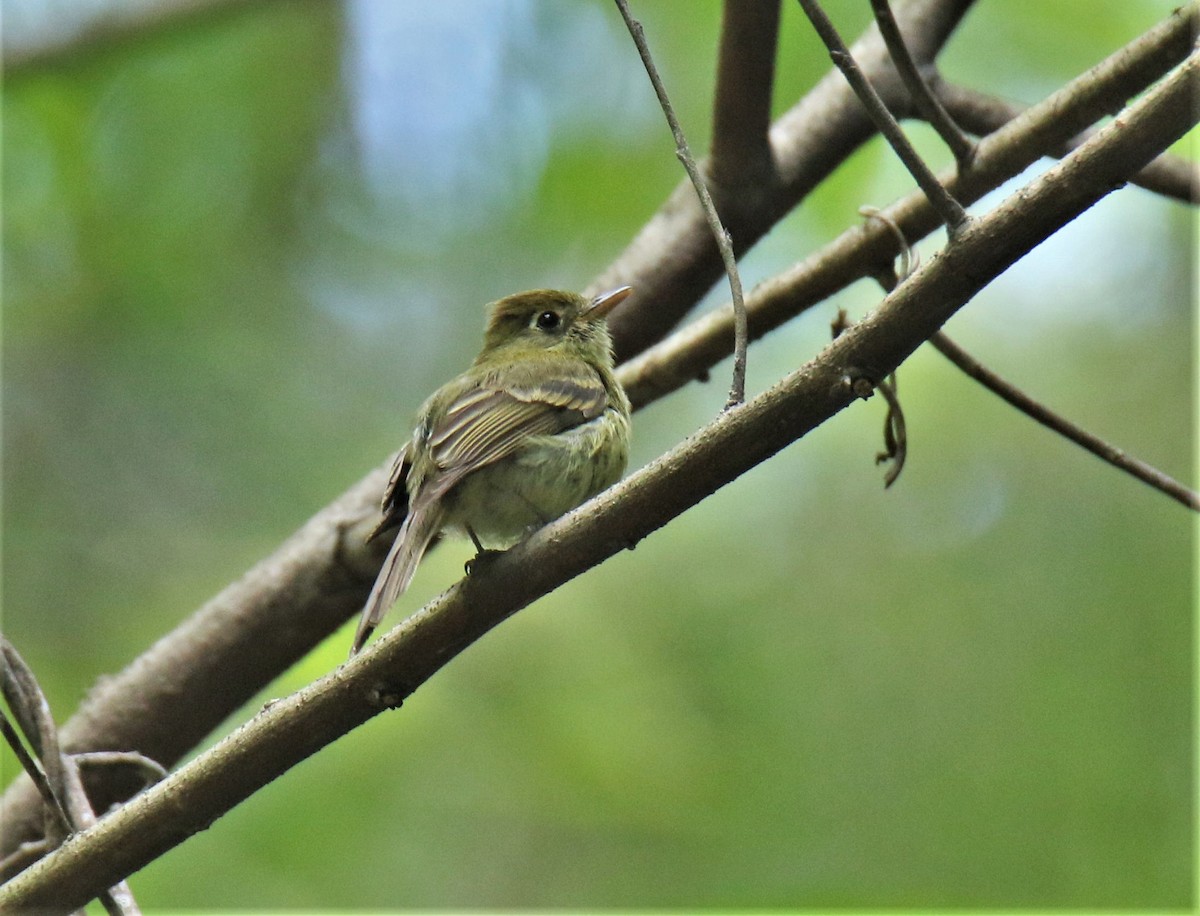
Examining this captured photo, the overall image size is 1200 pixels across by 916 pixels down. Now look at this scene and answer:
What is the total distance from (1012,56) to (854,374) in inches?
172

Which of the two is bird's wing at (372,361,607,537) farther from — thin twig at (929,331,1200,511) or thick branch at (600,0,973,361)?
thin twig at (929,331,1200,511)

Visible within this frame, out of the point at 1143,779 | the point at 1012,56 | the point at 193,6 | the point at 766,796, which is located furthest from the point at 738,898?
the point at 193,6

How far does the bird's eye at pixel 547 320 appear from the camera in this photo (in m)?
4.44

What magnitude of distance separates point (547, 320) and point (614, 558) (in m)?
1.95

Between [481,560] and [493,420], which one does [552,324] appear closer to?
[493,420]

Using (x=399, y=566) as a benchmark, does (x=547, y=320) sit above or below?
above

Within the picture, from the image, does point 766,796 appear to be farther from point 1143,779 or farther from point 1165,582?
point 1165,582

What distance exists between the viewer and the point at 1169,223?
287 inches

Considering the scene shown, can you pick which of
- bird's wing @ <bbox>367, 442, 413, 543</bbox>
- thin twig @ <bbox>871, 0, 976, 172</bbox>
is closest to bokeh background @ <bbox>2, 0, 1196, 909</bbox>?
bird's wing @ <bbox>367, 442, 413, 543</bbox>

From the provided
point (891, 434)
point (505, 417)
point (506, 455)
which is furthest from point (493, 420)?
point (891, 434)

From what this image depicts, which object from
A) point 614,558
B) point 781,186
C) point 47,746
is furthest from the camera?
point 614,558

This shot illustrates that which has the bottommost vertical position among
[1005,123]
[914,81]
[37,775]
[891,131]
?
[37,775]

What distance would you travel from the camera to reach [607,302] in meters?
3.90

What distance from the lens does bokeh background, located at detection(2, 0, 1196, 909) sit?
16.5ft
